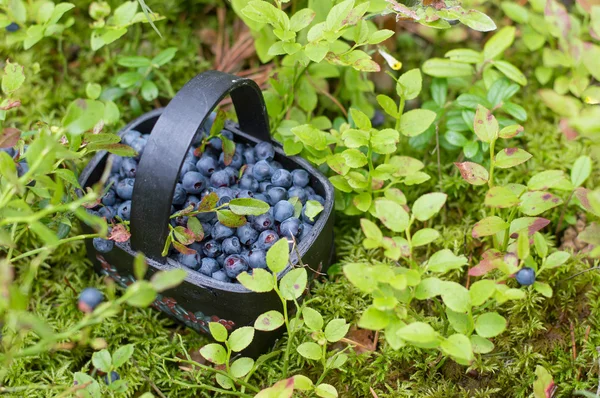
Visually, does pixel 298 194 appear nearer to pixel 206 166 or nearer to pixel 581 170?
pixel 206 166

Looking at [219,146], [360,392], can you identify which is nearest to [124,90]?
[219,146]

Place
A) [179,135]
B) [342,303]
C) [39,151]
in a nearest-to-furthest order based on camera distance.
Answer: [39,151], [179,135], [342,303]

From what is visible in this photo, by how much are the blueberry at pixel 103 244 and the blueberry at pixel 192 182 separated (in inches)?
10.7

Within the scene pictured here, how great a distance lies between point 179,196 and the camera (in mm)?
1844

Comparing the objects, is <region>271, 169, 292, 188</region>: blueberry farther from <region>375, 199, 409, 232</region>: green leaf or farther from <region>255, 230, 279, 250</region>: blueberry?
<region>375, 199, 409, 232</region>: green leaf

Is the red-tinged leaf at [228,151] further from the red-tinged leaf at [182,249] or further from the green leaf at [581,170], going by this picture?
the green leaf at [581,170]

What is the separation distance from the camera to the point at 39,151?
1.32 meters

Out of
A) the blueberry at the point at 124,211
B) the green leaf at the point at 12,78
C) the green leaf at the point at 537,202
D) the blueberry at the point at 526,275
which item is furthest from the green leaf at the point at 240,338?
the green leaf at the point at 12,78

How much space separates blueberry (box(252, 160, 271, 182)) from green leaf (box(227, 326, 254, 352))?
49cm

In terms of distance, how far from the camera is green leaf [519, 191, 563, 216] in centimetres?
171

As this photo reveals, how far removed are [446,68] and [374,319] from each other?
1.11 meters

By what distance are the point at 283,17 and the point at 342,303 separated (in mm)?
880

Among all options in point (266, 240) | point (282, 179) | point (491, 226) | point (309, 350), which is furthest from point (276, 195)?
point (491, 226)

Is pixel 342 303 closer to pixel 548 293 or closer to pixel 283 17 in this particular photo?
pixel 548 293
